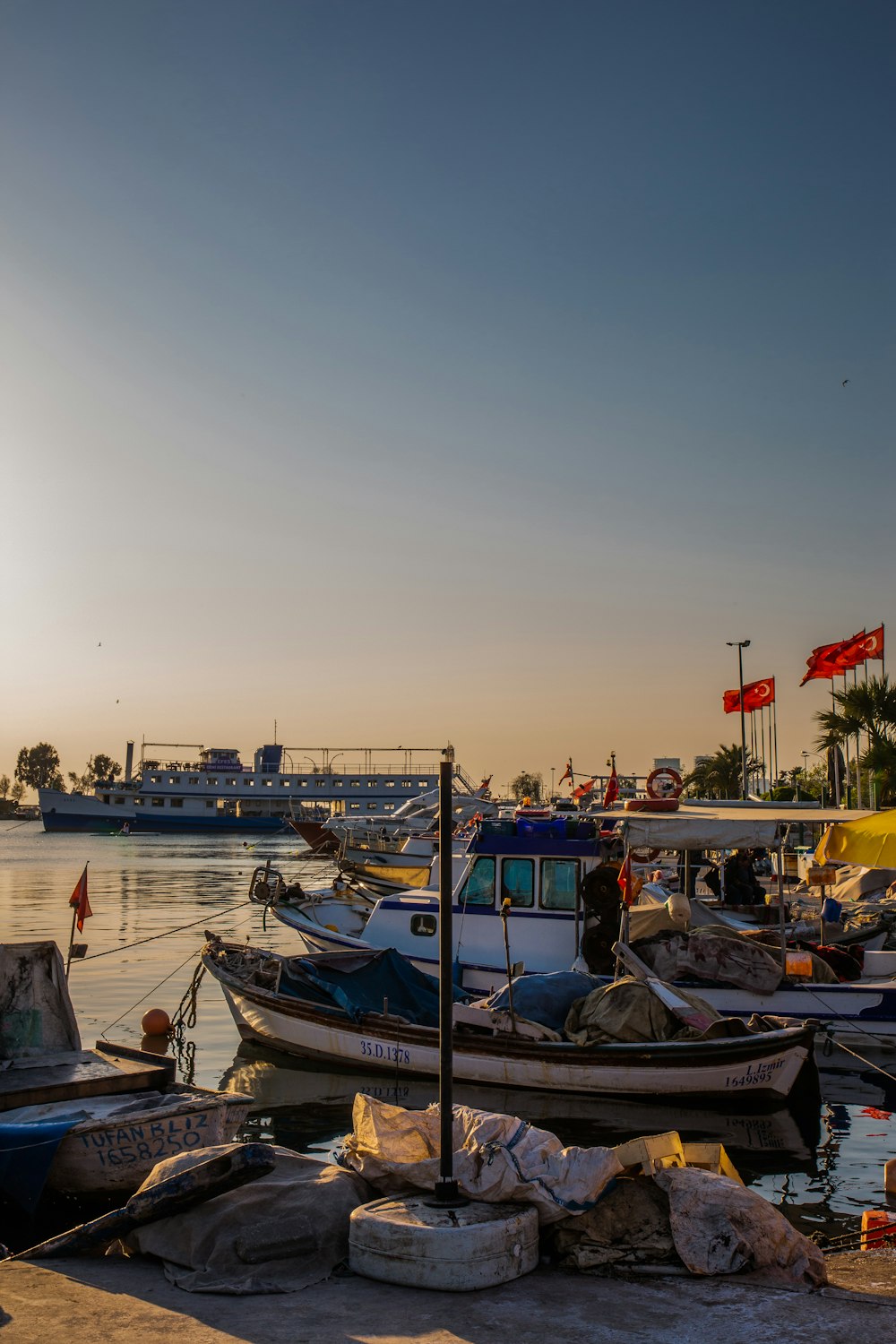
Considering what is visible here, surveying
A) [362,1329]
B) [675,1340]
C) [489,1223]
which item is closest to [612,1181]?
[489,1223]

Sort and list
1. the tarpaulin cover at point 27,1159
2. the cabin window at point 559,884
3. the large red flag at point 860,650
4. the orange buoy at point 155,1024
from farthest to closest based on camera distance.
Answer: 1. the large red flag at point 860,650
2. the cabin window at point 559,884
3. the orange buoy at point 155,1024
4. the tarpaulin cover at point 27,1159

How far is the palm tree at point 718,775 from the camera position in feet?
300

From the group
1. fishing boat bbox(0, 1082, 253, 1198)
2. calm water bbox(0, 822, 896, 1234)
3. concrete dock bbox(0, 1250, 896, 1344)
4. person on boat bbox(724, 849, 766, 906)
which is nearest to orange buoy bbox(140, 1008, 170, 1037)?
calm water bbox(0, 822, 896, 1234)

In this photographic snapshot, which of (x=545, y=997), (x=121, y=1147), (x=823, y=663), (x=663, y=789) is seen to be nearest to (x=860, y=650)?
(x=823, y=663)

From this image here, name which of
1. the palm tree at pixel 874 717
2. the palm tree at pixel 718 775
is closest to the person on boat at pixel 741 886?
the palm tree at pixel 874 717

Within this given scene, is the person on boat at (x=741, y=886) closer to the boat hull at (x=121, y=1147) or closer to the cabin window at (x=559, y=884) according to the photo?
the cabin window at (x=559, y=884)

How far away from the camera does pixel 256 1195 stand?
791 centimetres

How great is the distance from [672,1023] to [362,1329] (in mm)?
9379

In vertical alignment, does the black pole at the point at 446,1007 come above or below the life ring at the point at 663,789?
below

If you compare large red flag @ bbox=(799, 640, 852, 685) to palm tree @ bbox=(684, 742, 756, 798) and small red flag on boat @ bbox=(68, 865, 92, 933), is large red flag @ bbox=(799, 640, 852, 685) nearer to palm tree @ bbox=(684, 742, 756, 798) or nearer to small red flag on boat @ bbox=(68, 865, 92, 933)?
small red flag on boat @ bbox=(68, 865, 92, 933)

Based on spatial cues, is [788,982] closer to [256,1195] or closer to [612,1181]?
[612,1181]

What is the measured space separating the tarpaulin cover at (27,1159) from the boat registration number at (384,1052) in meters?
6.58

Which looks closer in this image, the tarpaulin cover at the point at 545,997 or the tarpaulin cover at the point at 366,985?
the tarpaulin cover at the point at 545,997

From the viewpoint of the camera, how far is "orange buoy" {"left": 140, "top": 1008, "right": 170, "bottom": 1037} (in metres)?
18.0
